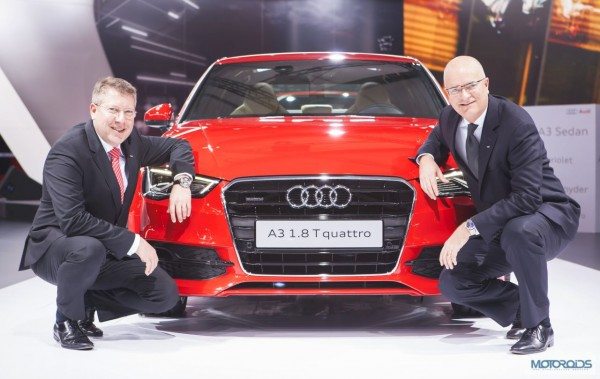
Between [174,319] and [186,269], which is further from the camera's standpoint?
[174,319]

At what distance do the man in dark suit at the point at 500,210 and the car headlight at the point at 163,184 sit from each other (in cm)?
88

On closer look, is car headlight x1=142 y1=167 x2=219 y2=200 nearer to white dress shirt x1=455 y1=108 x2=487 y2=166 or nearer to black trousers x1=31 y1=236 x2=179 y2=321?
black trousers x1=31 y1=236 x2=179 y2=321

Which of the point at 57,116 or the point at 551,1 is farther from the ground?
the point at 551,1

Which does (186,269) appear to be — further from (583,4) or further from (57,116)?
(583,4)

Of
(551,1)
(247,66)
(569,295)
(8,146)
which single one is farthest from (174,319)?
(551,1)

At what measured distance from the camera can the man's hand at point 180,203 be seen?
313 centimetres

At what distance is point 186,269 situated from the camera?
10.6 ft

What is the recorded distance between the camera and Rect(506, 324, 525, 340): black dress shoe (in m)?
3.27

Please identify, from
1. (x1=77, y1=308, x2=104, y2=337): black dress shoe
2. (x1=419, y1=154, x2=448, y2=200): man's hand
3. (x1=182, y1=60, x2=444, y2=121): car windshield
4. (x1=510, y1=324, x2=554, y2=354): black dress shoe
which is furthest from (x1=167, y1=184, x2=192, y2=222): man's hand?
(x1=510, y1=324, x2=554, y2=354): black dress shoe

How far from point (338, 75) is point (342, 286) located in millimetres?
1802

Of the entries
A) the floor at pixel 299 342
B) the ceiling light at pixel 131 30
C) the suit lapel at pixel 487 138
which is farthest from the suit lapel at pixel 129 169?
the ceiling light at pixel 131 30

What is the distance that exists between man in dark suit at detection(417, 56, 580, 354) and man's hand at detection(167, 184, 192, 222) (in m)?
0.95

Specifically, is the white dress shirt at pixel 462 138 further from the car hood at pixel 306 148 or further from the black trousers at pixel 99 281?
the black trousers at pixel 99 281

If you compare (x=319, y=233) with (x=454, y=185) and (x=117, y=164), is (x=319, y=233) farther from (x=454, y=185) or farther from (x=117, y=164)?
(x=117, y=164)
